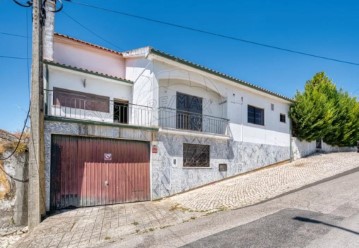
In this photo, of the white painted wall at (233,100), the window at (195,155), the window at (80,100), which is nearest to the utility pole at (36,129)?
the window at (80,100)

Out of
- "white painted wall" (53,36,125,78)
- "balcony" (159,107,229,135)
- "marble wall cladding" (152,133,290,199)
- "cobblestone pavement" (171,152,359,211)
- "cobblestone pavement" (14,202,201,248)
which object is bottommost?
"cobblestone pavement" (14,202,201,248)

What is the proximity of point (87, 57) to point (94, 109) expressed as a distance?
258 centimetres

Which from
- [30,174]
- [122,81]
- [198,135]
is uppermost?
[122,81]

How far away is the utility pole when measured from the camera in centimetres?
804

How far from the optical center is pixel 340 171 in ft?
A: 47.8

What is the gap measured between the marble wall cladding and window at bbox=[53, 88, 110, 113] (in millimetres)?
2841

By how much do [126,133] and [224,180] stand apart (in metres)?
6.30

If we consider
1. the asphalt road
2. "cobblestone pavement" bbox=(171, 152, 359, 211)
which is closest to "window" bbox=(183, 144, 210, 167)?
"cobblestone pavement" bbox=(171, 152, 359, 211)

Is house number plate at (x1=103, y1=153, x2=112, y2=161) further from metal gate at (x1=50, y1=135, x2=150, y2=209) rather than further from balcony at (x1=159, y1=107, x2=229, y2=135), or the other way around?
balcony at (x1=159, y1=107, x2=229, y2=135)

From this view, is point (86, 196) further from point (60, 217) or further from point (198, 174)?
point (198, 174)

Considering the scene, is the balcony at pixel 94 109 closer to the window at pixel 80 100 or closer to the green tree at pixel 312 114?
the window at pixel 80 100

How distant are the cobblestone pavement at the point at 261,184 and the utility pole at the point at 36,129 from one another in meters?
4.81

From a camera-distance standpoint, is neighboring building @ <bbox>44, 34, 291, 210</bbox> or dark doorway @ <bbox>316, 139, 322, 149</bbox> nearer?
neighboring building @ <bbox>44, 34, 291, 210</bbox>

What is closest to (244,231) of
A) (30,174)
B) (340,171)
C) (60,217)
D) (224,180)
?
(60,217)
